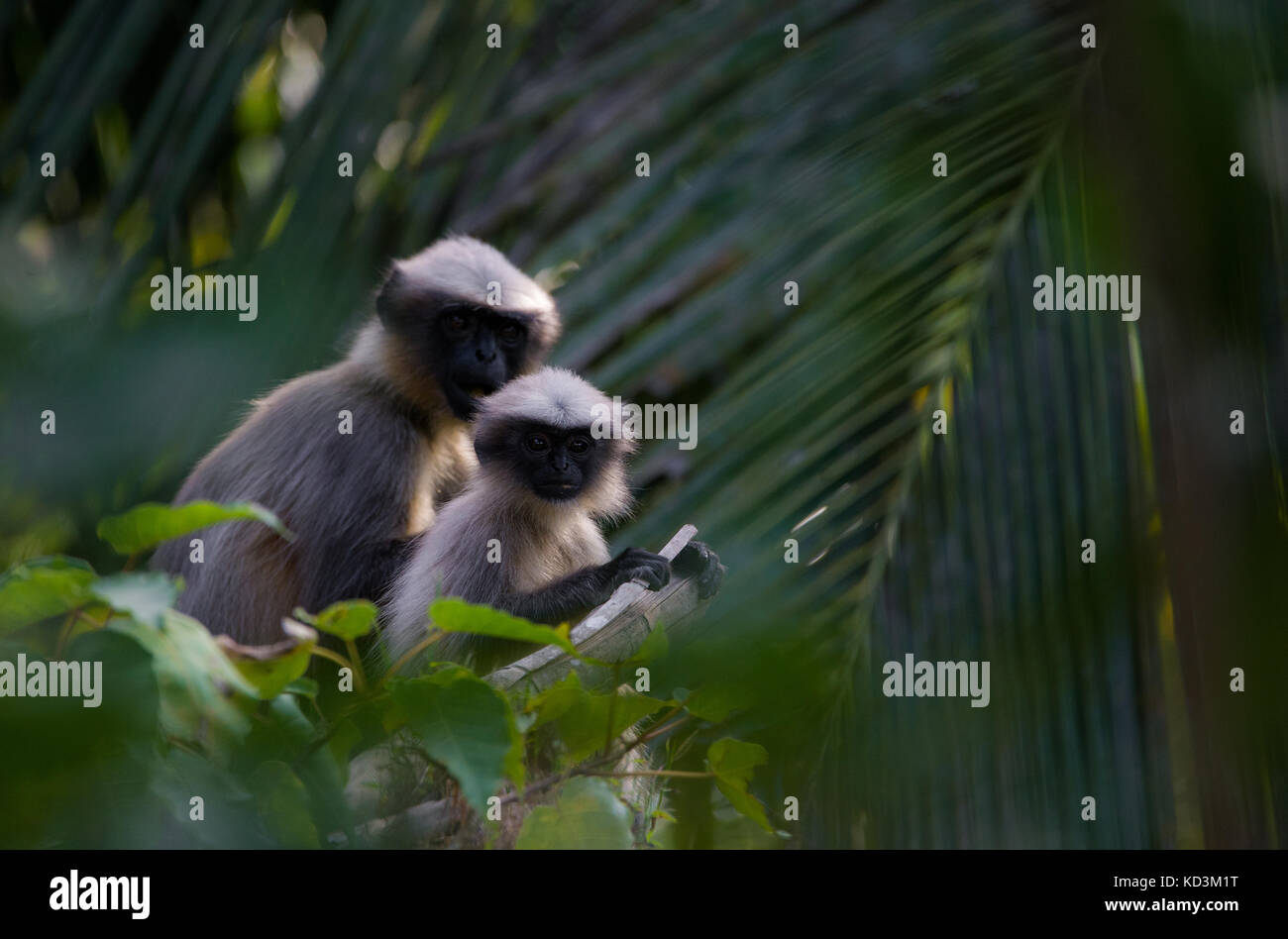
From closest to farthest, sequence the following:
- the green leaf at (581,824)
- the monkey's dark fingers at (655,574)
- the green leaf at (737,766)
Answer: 1. the green leaf at (581,824)
2. the green leaf at (737,766)
3. the monkey's dark fingers at (655,574)

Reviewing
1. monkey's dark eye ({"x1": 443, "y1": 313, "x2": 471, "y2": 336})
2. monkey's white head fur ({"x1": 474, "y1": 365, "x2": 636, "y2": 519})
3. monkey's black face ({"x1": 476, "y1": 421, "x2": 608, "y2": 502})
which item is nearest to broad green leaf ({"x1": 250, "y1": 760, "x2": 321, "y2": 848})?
monkey's white head fur ({"x1": 474, "y1": 365, "x2": 636, "y2": 519})

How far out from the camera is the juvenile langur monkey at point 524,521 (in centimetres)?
355

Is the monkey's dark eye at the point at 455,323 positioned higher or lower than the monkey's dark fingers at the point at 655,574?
higher

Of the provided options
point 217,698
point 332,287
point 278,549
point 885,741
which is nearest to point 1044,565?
point 885,741

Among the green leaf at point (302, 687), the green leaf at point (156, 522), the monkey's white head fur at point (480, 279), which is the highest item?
the monkey's white head fur at point (480, 279)

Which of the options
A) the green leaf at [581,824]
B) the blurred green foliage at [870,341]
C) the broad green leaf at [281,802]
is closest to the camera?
the broad green leaf at [281,802]

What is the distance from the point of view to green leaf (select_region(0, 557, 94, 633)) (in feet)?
4.80

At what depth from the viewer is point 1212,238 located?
9.67 ft

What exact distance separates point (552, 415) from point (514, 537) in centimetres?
38

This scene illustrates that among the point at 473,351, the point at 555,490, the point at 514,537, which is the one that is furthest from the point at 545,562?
the point at 473,351

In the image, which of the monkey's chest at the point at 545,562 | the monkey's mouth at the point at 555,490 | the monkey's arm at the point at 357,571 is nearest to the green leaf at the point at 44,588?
the monkey's chest at the point at 545,562

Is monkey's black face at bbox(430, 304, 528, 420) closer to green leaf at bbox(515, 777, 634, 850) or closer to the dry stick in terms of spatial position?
the dry stick

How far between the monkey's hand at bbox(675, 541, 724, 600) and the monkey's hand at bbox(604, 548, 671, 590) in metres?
0.04

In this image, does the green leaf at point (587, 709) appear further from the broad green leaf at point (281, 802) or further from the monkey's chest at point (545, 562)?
the monkey's chest at point (545, 562)
